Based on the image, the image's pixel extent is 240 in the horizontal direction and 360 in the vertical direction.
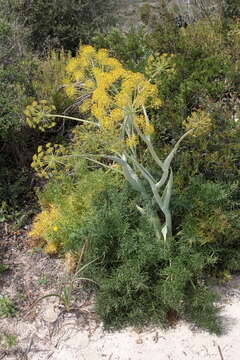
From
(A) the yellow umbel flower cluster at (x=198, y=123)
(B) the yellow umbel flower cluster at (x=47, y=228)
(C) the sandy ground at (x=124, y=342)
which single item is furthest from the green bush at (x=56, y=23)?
(C) the sandy ground at (x=124, y=342)

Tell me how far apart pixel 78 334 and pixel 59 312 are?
279mm

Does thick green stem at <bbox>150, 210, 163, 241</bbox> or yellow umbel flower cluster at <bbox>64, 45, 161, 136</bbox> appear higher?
yellow umbel flower cluster at <bbox>64, 45, 161, 136</bbox>

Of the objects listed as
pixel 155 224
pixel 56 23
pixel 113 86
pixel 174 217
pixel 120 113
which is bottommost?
pixel 174 217

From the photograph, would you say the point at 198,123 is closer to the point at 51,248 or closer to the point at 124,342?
the point at 124,342

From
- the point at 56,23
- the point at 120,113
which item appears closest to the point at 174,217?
the point at 120,113

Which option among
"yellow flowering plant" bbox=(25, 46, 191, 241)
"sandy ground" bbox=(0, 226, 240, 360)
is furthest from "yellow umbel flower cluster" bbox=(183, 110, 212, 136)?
"sandy ground" bbox=(0, 226, 240, 360)

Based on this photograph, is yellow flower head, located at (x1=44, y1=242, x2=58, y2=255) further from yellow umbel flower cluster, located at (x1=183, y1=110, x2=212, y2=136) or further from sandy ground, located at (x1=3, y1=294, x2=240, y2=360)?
yellow umbel flower cluster, located at (x1=183, y1=110, x2=212, y2=136)

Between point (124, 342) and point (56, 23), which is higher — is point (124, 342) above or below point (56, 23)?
below

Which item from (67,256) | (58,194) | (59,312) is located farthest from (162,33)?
(59,312)

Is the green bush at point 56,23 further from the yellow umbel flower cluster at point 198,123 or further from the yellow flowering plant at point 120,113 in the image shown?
the yellow umbel flower cluster at point 198,123

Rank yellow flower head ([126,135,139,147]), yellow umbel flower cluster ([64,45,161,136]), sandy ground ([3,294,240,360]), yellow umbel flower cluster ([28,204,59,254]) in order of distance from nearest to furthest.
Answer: yellow umbel flower cluster ([64,45,161,136]), yellow flower head ([126,135,139,147]), sandy ground ([3,294,240,360]), yellow umbel flower cluster ([28,204,59,254])

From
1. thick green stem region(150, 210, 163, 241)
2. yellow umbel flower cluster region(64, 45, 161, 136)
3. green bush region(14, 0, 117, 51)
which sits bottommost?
thick green stem region(150, 210, 163, 241)

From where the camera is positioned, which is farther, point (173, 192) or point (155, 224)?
point (173, 192)

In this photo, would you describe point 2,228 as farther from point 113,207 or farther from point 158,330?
point 158,330
